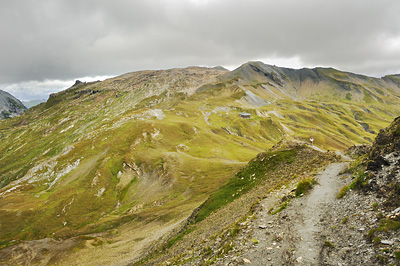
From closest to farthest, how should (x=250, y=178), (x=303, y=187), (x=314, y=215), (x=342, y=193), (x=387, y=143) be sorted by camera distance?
(x=314, y=215) → (x=342, y=193) → (x=387, y=143) → (x=303, y=187) → (x=250, y=178)

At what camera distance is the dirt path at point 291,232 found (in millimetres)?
17375

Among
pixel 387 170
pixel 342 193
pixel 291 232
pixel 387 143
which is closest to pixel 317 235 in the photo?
pixel 291 232

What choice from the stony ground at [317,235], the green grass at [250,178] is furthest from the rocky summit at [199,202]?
the green grass at [250,178]

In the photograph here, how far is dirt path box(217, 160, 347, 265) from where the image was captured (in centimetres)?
1738

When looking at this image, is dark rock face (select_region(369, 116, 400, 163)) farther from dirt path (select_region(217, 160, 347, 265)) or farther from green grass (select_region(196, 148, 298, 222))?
green grass (select_region(196, 148, 298, 222))

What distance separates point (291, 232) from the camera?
20.4m

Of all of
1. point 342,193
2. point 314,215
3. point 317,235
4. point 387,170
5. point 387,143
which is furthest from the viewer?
point 387,143

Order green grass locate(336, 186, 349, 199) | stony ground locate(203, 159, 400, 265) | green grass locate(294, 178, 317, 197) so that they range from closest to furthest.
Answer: stony ground locate(203, 159, 400, 265) < green grass locate(336, 186, 349, 199) < green grass locate(294, 178, 317, 197)

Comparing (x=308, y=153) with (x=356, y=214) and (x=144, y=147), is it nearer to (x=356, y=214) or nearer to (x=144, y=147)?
(x=356, y=214)

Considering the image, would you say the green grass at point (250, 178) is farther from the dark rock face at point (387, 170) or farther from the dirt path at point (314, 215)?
the dark rock face at point (387, 170)

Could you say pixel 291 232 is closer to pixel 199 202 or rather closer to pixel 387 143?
pixel 387 143

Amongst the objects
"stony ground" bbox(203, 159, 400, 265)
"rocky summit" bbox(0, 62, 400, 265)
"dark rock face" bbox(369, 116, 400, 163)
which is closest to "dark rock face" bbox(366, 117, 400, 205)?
"dark rock face" bbox(369, 116, 400, 163)

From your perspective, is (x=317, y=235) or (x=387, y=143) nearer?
(x=317, y=235)

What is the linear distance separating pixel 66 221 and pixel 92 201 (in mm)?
15950
